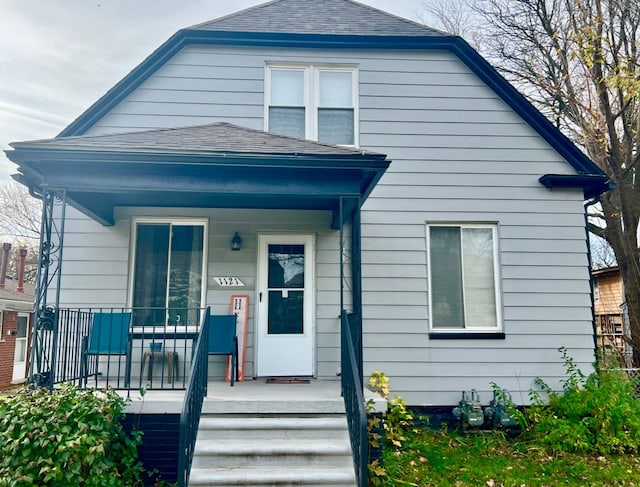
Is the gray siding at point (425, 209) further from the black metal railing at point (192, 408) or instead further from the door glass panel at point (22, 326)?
the door glass panel at point (22, 326)

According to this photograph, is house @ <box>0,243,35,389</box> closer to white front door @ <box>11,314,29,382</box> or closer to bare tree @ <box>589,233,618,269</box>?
white front door @ <box>11,314,29,382</box>

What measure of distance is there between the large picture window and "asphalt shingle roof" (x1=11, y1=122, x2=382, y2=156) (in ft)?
4.90

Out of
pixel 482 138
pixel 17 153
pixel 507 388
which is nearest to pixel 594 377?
pixel 507 388

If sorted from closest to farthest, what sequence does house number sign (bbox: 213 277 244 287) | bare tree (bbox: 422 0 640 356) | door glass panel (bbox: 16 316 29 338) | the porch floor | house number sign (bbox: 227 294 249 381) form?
the porch floor, house number sign (bbox: 227 294 249 381), house number sign (bbox: 213 277 244 287), bare tree (bbox: 422 0 640 356), door glass panel (bbox: 16 316 29 338)

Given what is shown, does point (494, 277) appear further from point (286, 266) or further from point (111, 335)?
point (111, 335)

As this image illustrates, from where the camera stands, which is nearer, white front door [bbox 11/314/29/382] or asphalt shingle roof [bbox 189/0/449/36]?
asphalt shingle roof [bbox 189/0/449/36]

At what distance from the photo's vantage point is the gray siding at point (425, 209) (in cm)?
648

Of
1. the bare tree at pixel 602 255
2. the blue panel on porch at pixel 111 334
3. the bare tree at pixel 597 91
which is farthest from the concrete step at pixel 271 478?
the bare tree at pixel 602 255

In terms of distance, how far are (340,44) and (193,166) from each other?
11.4 feet

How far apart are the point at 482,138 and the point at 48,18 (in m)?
8.33

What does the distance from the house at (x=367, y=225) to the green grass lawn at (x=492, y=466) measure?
85 cm

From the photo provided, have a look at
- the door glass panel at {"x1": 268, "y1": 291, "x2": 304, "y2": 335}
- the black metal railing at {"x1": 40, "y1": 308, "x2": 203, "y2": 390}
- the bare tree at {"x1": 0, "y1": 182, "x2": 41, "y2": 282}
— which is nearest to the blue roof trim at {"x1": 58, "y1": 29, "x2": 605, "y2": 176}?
the black metal railing at {"x1": 40, "y1": 308, "x2": 203, "y2": 390}

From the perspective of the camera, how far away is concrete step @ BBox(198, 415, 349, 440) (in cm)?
438

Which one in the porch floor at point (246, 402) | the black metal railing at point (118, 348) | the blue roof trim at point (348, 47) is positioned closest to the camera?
the porch floor at point (246, 402)
